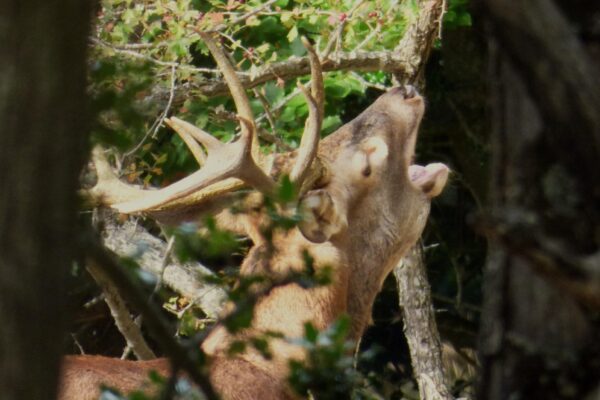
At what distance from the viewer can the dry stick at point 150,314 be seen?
1.91 m

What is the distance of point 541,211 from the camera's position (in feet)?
6.39

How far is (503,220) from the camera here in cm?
184

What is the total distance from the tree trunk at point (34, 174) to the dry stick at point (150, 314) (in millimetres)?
242

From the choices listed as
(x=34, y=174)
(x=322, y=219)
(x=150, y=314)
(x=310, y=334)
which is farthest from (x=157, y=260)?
(x=34, y=174)

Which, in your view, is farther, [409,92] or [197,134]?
[409,92]

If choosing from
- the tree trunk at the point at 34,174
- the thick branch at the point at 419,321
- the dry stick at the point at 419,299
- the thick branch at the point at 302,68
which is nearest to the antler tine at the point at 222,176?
the thick branch at the point at 302,68

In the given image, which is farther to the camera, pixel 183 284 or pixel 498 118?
pixel 183 284

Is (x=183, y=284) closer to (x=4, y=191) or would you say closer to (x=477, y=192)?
(x=477, y=192)

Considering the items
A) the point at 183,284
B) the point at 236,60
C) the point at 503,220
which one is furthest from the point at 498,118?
the point at 236,60

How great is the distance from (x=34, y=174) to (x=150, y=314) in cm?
42

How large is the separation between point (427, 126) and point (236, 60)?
270 cm

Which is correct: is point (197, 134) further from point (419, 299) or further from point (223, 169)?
point (419, 299)

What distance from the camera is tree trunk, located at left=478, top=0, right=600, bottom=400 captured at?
1.86 m

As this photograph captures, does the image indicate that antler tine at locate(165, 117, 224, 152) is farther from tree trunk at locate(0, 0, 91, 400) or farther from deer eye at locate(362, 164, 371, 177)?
tree trunk at locate(0, 0, 91, 400)
